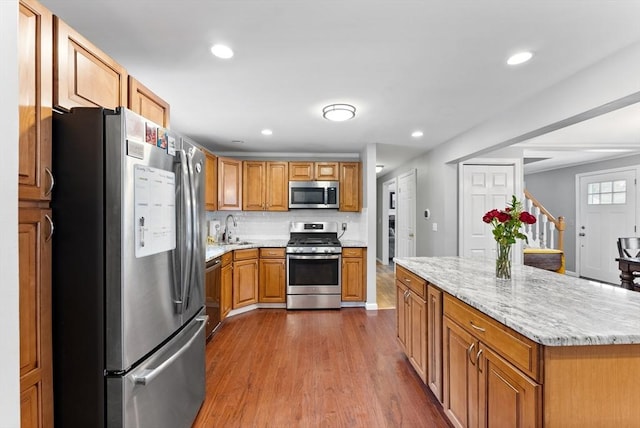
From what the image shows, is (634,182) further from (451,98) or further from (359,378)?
(359,378)

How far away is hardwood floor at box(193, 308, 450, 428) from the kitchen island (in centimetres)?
33

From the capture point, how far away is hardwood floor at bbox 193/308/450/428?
6.66 ft

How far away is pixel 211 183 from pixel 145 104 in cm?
229

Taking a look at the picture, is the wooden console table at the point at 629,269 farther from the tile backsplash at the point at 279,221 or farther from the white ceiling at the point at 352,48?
the tile backsplash at the point at 279,221

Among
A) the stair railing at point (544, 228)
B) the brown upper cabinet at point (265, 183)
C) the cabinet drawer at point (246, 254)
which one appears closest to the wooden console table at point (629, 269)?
the stair railing at point (544, 228)

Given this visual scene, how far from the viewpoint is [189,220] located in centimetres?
180

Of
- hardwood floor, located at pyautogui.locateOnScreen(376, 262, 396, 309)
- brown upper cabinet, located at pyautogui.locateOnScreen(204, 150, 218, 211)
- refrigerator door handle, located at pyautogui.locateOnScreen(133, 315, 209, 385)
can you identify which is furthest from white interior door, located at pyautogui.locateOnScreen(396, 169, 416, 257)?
refrigerator door handle, located at pyautogui.locateOnScreen(133, 315, 209, 385)

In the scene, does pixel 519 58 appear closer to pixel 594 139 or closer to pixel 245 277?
pixel 594 139

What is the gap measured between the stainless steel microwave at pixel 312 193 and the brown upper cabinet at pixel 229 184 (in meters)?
0.80

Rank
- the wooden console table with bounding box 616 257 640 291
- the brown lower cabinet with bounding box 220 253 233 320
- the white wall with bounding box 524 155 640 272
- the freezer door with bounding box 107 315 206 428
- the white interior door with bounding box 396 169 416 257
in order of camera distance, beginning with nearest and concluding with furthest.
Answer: the freezer door with bounding box 107 315 206 428 < the wooden console table with bounding box 616 257 640 291 < the brown lower cabinet with bounding box 220 253 233 320 < the white interior door with bounding box 396 169 416 257 < the white wall with bounding box 524 155 640 272

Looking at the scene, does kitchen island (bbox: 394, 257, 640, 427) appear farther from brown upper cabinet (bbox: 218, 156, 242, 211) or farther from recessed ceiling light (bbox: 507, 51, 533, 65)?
brown upper cabinet (bbox: 218, 156, 242, 211)

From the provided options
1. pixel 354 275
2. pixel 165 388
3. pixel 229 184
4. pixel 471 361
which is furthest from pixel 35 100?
pixel 354 275

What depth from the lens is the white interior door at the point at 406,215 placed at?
5770mm

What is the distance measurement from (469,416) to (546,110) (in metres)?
2.35
